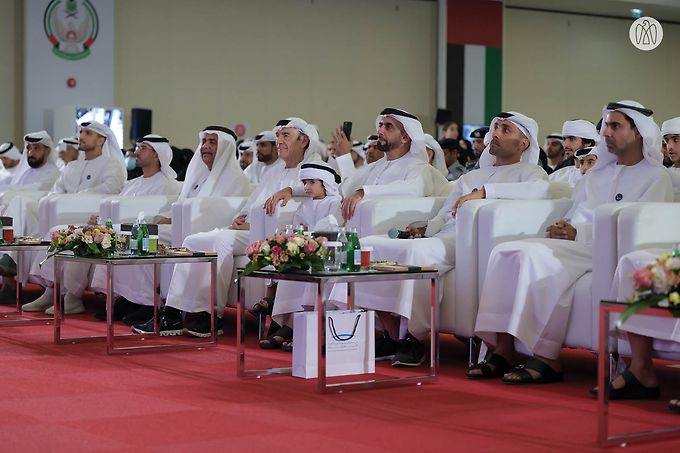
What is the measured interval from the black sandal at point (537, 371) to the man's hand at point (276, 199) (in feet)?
7.59

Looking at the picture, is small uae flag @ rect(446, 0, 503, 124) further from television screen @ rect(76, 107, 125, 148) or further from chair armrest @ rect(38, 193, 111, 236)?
chair armrest @ rect(38, 193, 111, 236)

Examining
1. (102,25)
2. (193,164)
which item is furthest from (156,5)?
(193,164)

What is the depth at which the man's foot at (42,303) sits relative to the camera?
27.7ft

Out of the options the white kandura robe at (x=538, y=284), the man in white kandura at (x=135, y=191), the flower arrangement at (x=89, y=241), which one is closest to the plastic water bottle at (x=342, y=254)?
the white kandura robe at (x=538, y=284)

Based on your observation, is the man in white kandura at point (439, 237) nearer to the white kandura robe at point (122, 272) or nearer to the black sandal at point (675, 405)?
the black sandal at point (675, 405)

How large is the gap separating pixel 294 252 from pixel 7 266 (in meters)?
4.78

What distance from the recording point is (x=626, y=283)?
4.38 metres

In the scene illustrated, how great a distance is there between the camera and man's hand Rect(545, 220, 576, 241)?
210 inches

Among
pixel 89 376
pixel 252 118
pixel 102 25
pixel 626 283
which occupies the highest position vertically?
pixel 102 25

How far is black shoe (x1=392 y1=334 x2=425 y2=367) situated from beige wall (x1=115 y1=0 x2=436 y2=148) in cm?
1029

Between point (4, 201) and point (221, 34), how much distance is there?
6352mm

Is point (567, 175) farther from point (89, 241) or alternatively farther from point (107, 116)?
point (107, 116)

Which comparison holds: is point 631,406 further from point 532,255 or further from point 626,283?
point 532,255

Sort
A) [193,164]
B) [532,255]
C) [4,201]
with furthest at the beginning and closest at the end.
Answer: [4,201] → [193,164] → [532,255]
